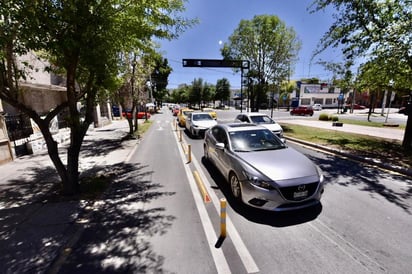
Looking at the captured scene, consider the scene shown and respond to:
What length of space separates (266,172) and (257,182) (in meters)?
0.27

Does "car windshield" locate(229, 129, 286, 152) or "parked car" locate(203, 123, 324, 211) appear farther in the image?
"car windshield" locate(229, 129, 286, 152)

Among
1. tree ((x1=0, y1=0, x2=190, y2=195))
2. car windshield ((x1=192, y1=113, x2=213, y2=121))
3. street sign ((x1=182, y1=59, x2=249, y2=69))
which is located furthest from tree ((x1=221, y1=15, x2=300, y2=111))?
tree ((x1=0, y1=0, x2=190, y2=195))

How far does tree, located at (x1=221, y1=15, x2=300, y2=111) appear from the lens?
1738cm

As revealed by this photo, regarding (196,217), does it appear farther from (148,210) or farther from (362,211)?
(362,211)

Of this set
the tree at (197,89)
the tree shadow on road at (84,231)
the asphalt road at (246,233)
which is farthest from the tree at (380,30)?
the tree at (197,89)

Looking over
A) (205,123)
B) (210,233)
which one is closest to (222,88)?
(205,123)

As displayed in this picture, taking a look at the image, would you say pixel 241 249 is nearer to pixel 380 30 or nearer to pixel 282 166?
pixel 282 166

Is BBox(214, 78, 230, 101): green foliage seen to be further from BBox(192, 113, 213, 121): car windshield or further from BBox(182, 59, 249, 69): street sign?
BBox(192, 113, 213, 121): car windshield

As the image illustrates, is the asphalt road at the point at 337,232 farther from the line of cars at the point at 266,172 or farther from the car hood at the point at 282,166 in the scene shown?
the car hood at the point at 282,166

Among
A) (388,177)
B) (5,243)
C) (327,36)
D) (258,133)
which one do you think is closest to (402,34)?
(327,36)

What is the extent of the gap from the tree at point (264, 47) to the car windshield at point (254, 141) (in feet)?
48.6

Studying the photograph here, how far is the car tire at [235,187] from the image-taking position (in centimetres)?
448

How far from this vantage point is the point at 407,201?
4.58m

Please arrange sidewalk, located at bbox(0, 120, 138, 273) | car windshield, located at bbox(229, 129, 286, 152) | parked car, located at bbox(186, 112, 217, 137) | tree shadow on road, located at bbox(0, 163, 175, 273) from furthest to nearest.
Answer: parked car, located at bbox(186, 112, 217, 137)
car windshield, located at bbox(229, 129, 286, 152)
sidewalk, located at bbox(0, 120, 138, 273)
tree shadow on road, located at bbox(0, 163, 175, 273)
